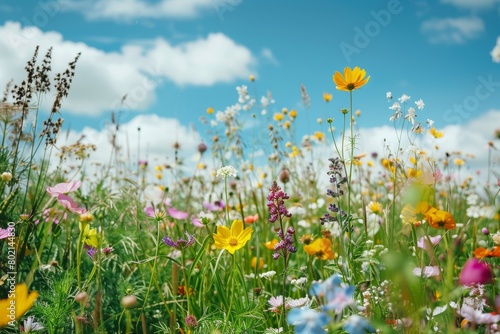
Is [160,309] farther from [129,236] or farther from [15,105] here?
[15,105]

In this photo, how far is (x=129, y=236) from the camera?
87.1 inches

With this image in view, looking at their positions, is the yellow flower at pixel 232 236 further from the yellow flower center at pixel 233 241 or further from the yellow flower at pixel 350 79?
the yellow flower at pixel 350 79

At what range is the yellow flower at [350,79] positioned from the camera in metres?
1.75

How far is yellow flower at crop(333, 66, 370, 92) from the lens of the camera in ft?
5.73

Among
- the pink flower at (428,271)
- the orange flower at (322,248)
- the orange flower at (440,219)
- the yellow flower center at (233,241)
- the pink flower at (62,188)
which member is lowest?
the pink flower at (428,271)

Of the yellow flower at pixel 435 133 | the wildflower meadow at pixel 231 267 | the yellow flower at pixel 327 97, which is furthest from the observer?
the yellow flower at pixel 327 97

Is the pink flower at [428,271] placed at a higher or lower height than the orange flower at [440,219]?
lower

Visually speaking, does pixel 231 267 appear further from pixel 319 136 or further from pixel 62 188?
pixel 319 136

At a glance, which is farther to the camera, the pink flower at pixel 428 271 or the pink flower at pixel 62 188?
the pink flower at pixel 62 188

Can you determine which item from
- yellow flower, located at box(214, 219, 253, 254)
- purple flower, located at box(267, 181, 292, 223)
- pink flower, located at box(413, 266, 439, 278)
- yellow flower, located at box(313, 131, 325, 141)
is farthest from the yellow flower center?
yellow flower, located at box(313, 131, 325, 141)

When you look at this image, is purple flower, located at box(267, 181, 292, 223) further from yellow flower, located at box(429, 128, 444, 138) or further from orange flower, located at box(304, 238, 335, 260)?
yellow flower, located at box(429, 128, 444, 138)

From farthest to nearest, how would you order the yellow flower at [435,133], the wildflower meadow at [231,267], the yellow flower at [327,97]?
1. the yellow flower at [327,97]
2. the yellow flower at [435,133]
3. the wildflower meadow at [231,267]

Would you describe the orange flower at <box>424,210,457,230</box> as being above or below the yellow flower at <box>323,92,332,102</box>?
below

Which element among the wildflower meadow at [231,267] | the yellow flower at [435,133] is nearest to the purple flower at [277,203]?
the wildflower meadow at [231,267]
